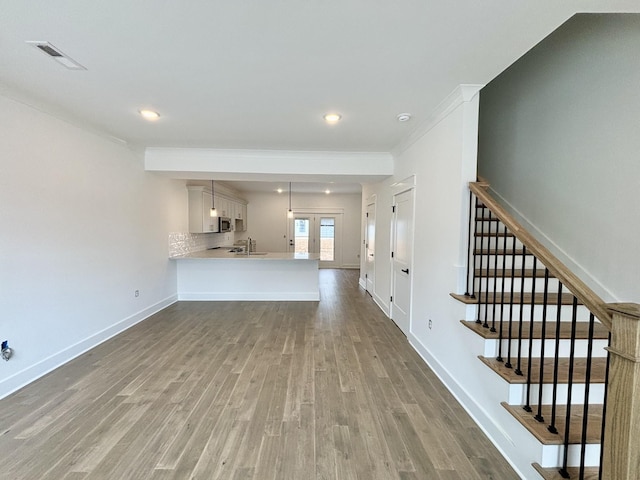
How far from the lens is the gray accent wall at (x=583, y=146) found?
7.27 ft

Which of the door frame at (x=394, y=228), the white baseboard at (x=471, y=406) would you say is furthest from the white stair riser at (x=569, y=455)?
the door frame at (x=394, y=228)

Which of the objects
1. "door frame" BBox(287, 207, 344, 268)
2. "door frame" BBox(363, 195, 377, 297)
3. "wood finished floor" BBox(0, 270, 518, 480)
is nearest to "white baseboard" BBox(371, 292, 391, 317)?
"door frame" BBox(363, 195, 377, 297)

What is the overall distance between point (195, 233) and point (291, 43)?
208 inches

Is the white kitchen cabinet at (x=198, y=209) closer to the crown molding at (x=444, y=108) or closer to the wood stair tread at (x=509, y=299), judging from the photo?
the crown molding at (x=444, y=108)

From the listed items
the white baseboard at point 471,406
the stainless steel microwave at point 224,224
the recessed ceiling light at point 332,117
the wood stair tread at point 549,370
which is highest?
the recessed ceiling light at point 332,117

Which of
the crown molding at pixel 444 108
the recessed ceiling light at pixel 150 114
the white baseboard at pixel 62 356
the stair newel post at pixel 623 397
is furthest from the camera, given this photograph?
the recessed ceiling light at pixel 150 114

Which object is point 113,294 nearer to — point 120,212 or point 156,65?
point 120,212

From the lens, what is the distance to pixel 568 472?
1.51 meters

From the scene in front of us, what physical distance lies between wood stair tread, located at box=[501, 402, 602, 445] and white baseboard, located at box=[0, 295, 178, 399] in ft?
12.6

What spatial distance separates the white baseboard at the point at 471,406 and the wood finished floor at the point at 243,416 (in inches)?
2.0

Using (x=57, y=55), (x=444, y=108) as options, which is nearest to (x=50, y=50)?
(x=57, y=55)

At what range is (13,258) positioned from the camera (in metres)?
2.55

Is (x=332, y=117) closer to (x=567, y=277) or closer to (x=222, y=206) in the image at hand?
(x=567, y=277)

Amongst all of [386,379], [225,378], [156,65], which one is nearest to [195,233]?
[225,378]
